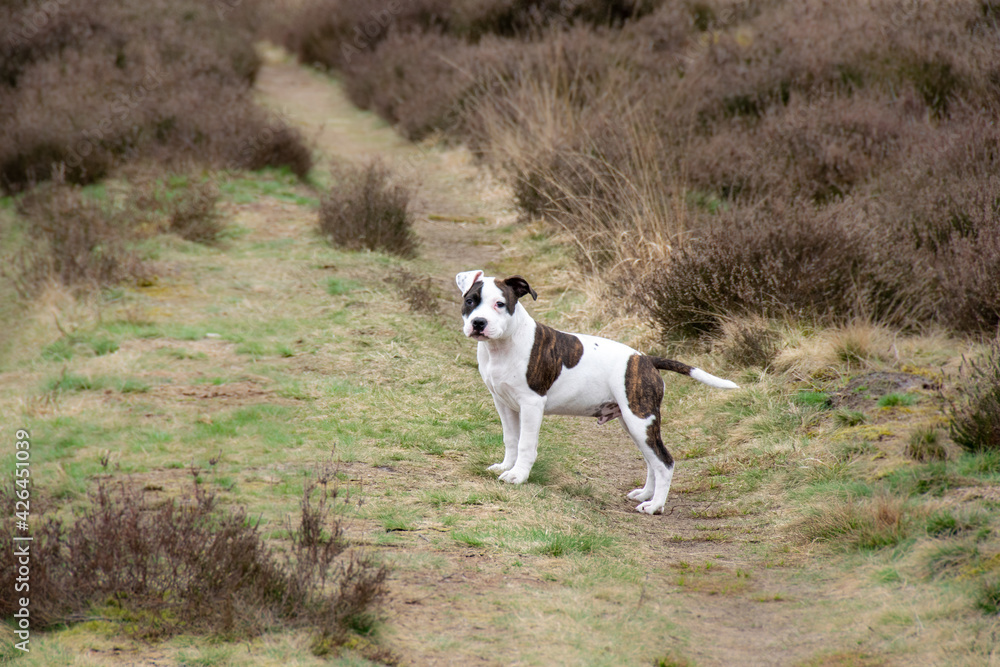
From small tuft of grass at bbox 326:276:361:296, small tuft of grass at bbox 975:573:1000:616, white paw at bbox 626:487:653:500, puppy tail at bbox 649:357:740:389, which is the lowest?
small tuft of grass at bbox 326:276:361:296

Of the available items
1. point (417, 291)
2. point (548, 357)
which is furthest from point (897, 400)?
point (417, 291)

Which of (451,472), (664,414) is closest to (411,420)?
(451,472)

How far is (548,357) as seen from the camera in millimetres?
4719

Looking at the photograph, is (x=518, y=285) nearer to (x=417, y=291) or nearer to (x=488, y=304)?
(x=488, y=304)

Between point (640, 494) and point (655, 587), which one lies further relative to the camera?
point (640, 494)

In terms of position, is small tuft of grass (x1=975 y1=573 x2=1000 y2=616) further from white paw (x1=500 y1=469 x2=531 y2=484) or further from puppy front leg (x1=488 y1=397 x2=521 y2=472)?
puppy front leg (x1=488 y1=397 x2=521 y2=472)

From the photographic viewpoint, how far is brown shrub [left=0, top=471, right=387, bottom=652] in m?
3.10

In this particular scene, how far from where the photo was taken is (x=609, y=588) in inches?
147

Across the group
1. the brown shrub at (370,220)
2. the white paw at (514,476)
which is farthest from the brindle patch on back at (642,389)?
the brown shrub at (370,220)

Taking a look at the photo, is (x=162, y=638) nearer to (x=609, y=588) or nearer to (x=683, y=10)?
(x=609, y=588)

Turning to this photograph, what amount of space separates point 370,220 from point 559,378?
5612 mm

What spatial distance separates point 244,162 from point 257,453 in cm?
806

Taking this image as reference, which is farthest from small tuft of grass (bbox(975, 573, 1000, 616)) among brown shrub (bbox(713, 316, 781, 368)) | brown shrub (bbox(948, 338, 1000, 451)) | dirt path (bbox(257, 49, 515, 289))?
dirt path (bbox(257, 49, 515, 289))

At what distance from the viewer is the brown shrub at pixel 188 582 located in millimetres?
3096
